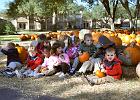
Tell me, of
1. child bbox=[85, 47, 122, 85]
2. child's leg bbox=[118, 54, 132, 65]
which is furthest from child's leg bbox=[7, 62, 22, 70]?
child's leg bbox=[118, 54, 132, 65]

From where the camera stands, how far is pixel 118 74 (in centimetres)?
804

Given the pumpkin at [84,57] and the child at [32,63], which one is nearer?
the child at [32,63]

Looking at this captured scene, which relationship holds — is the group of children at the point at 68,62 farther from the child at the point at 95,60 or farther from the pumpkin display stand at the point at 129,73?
the pumpkin display stand at the point at 129,73

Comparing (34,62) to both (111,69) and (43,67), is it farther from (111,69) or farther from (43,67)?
(111,69)

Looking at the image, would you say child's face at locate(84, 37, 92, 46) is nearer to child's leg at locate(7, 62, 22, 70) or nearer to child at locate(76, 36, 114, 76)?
child at locate(76, 36, 114, 76)

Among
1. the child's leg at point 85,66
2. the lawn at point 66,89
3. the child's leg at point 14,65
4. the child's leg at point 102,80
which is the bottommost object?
the lawn at point 66,89

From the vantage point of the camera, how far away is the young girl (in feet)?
29.4

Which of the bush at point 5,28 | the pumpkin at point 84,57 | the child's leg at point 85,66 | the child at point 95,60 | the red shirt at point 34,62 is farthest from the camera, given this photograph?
the bush at point 5,28

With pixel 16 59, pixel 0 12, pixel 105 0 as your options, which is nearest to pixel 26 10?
pixel 0 12

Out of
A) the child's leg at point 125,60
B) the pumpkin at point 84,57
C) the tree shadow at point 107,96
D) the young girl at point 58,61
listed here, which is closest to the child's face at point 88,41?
the pumpkin at point 84,57

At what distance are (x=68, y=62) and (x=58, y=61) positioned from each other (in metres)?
0.26

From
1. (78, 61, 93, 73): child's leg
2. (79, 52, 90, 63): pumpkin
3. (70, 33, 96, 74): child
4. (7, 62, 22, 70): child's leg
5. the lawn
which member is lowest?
the lawn

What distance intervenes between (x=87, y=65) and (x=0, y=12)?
84.2m

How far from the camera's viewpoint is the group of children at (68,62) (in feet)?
26.4
